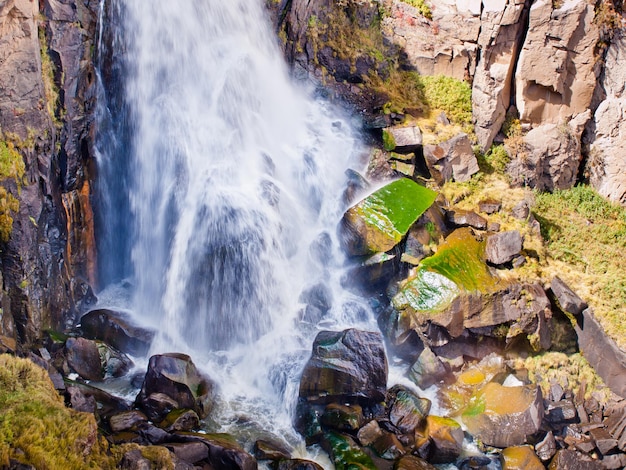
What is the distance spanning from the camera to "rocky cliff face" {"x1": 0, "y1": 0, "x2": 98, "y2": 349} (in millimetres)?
9047

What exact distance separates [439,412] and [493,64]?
8.74 m

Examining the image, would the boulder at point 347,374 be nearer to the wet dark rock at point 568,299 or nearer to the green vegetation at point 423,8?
the wet dark rock at point 568,299

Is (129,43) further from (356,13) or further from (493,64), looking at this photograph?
(493,64)

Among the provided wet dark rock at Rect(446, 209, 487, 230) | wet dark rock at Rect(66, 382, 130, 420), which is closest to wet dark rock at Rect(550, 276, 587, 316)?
wet dark rock at Rect(446, 209, 487, 230)

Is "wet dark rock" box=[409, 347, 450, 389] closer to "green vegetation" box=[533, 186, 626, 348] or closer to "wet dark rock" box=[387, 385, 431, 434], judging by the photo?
"wet dark rock" box=[387, 385, 431, 434]

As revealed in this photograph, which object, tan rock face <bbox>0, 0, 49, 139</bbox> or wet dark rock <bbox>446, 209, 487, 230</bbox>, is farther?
wet dark rock <bbox>446, 209, 487, 230</bbox>

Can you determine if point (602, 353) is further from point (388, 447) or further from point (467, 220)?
point (388, 447)

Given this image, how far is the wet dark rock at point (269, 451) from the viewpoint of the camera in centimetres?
812

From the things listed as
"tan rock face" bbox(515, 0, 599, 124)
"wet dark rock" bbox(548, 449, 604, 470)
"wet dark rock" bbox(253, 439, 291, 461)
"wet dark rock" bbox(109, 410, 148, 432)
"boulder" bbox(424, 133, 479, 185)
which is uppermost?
"tan rock face" bbox(515, 0, 599, 124)

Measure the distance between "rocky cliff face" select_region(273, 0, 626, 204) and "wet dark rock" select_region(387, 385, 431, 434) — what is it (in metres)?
6.72

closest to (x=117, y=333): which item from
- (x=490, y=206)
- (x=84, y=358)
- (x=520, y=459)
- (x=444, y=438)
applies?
(x=84, y=358)

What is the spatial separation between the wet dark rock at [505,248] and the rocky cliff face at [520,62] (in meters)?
2.93

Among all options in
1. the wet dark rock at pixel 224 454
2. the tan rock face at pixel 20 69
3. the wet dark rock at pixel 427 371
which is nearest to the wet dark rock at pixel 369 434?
the wet dark rock at pixel 427 371

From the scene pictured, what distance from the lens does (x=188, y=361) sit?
9.23 meters
